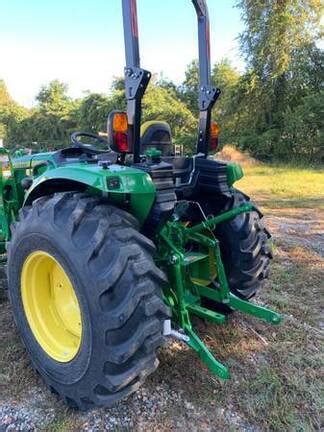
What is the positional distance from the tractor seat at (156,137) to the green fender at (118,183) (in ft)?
2.39

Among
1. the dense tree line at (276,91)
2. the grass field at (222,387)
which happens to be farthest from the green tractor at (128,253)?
the dense tree line at (276,91)

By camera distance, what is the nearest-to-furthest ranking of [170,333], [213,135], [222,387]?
[170,333], [222,387], [213,135]

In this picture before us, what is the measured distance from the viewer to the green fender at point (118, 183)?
199cm

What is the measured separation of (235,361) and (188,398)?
477 millimetres

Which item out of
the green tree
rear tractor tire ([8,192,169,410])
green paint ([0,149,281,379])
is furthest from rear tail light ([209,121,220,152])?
the green tree

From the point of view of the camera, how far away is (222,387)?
240 cm

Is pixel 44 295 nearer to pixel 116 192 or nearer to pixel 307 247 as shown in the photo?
pixel 116 192

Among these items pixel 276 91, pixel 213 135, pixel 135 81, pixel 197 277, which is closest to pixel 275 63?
pixel 276 91

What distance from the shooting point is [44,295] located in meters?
2.56

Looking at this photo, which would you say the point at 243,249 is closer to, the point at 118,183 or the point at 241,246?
the point at 241,246

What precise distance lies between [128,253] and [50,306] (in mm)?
912

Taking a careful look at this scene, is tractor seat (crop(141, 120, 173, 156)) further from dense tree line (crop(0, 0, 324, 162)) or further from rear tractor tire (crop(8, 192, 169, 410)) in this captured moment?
dense tree line (crop(0, 0, 324, 162))

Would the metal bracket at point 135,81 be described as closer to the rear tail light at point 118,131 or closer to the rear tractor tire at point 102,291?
the rear tail light at point 118,131

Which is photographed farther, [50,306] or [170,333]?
[50,306]
